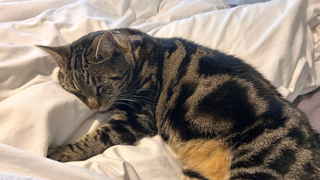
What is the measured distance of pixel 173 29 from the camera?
1.62m

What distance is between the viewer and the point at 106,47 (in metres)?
1.05

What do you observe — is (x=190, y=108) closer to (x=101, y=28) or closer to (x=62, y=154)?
(x=62, y=154)

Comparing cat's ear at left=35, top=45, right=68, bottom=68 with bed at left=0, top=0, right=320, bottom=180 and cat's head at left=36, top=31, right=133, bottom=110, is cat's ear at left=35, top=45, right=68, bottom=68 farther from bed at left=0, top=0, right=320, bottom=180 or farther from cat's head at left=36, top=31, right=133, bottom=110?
bed at left=0, top=0, right=320, bottom=180

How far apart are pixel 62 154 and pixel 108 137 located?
0.73ft

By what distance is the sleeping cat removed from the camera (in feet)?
2.65

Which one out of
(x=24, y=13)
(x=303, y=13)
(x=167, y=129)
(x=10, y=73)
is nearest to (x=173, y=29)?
(x=167, y=129)

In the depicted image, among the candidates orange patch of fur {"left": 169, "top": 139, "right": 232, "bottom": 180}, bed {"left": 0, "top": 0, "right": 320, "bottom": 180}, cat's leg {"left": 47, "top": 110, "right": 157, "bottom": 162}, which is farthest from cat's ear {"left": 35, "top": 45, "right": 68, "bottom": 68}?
orange patch of fur {"left": 169, "top": 139, "right": 232, "bottom": 180}

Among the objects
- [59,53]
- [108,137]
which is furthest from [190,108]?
[59,53]

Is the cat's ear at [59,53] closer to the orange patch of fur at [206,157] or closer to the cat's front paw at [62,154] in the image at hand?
the cat's front paw at [62,154]

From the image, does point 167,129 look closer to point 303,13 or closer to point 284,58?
point 284,58

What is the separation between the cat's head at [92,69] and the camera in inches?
41.6

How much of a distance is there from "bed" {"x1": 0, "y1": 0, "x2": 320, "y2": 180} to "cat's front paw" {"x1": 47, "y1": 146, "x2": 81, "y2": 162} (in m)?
0.04

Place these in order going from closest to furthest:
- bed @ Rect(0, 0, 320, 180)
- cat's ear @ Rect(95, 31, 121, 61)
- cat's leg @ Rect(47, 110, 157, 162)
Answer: bed @ Rect(0, 0, 320, 180) < cat's leg @ Rect(47, 110, 157, 162) < cat's ear @ Rect(95, 31, 121, 61)

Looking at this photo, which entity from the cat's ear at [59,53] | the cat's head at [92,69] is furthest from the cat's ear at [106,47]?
the cat's ear at [59,53]
